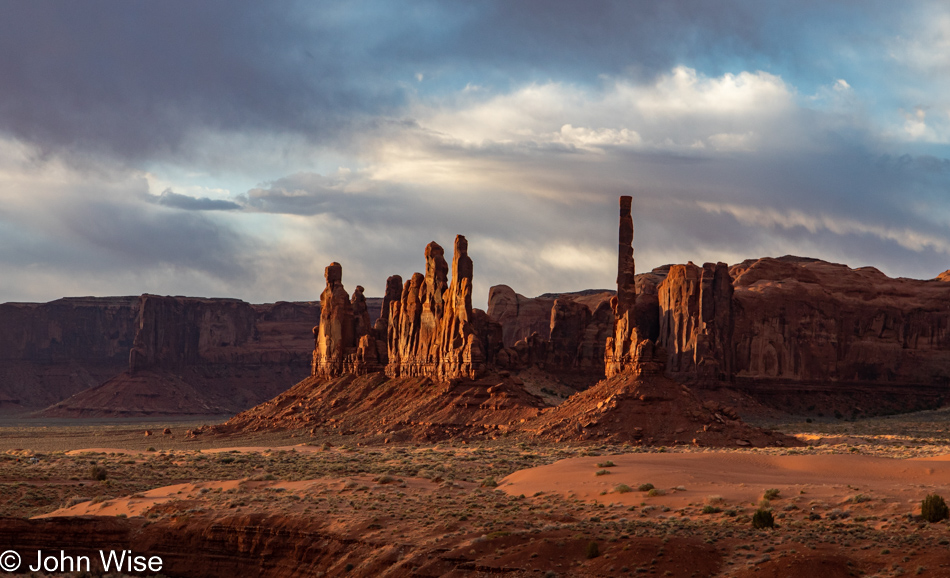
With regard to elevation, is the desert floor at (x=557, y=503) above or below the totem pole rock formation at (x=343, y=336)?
below

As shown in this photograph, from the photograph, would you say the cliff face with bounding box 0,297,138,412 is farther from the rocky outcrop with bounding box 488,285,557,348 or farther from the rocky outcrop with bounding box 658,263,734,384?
the rocky outcrop with bounding box 658,263,734,384

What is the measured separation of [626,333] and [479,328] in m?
25.0

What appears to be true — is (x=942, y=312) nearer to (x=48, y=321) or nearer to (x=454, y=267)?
(x=454, y=267)

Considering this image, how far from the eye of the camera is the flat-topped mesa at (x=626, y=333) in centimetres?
6925

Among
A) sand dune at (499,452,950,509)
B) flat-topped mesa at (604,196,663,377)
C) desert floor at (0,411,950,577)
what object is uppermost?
flat-topped mesa at (604,196,663,377)

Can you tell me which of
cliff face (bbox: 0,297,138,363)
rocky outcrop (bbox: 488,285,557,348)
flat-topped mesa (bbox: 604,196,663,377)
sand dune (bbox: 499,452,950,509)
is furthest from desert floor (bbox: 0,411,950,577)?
cliff face (bbox: 0,297,138,363)

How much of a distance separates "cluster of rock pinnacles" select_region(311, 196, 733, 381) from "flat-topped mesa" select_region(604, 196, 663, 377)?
7 centimetres

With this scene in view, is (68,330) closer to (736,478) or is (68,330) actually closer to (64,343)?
(64,343)

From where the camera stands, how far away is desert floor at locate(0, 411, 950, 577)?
28.0 metres

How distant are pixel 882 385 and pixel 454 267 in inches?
2236

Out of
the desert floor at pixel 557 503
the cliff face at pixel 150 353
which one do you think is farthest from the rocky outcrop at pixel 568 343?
the cliff face at pixel 150 353

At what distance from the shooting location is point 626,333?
238 feet

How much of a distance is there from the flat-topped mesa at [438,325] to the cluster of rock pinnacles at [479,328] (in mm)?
74

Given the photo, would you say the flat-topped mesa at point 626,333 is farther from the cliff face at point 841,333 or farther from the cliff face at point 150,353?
the cliff face at point 150,353
